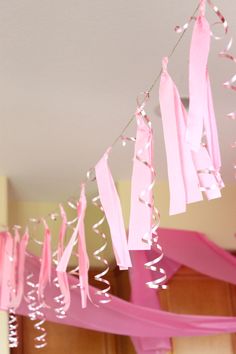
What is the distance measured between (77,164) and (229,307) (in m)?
1.15

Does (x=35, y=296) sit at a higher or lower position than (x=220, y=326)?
higher

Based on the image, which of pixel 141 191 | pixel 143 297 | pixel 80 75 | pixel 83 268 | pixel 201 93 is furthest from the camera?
pixel 143 297

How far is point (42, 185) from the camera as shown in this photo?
10.0 ft

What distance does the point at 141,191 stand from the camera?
1.38m

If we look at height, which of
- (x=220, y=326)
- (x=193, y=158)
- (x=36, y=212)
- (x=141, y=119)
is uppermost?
(x=36, y=212)

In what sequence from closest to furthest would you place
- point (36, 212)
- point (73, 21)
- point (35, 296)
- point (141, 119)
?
1. point (141, 119)
2. point (73, 21)
3. point (35, 296)
4. point (36, 212)

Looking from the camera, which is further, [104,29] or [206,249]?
[206,249]

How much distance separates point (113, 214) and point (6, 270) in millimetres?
915

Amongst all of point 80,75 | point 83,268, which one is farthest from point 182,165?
point 80,75

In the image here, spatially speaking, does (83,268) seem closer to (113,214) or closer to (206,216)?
(113,214)

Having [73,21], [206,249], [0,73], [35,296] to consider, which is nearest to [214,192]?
[73,21]

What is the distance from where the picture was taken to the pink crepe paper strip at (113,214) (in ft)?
4.76

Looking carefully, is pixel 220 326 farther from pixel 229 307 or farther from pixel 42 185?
pixel 42 185

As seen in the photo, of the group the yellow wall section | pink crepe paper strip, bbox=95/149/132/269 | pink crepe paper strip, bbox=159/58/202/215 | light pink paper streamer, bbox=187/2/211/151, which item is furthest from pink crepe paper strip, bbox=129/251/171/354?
light pink paper streamer, bbox=187/2/211/151
